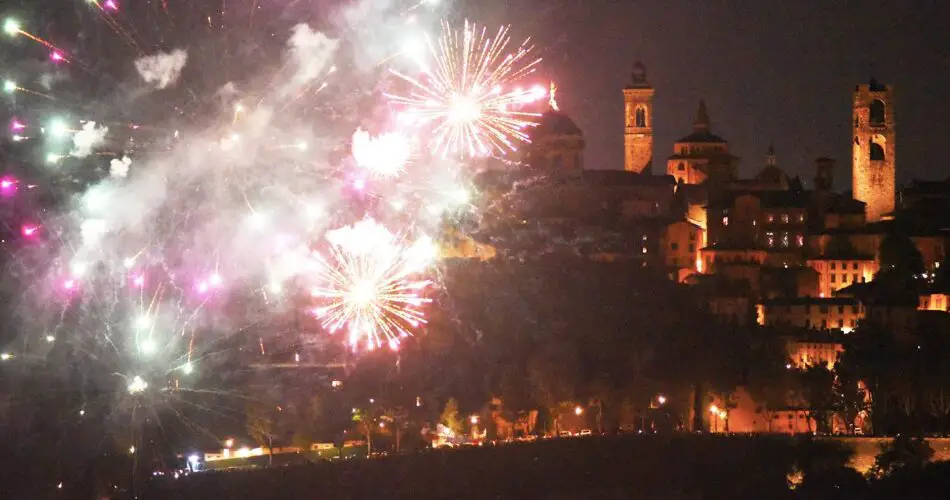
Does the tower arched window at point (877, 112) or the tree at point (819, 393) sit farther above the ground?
the tower arched window at point (877, 112)

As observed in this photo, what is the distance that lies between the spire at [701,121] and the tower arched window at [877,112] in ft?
26.0

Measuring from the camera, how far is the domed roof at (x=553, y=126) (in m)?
74.2

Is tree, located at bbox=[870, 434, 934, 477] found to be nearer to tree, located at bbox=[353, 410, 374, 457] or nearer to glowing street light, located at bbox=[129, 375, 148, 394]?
tree, located at bbox=[353, 410, 374, 457]

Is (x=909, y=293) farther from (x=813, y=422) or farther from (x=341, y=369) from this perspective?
(x=341, y=369)

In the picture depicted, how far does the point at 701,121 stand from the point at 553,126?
954cm

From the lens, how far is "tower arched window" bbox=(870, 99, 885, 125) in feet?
249

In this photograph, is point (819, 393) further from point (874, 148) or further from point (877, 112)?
point (877, 112)

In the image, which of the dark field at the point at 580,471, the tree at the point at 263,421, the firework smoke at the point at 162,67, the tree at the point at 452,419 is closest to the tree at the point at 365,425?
the tree at the point at 452,419

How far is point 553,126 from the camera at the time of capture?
74.8m

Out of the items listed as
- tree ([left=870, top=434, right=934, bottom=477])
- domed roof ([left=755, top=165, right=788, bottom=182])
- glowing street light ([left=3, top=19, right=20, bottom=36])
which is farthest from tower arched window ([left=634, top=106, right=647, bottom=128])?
glowing street light ([left=3, top=19, right=20, bottom=36])

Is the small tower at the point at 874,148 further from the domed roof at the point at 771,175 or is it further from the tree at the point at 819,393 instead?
the tree at the point at 819,393

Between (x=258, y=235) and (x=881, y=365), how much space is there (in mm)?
21374

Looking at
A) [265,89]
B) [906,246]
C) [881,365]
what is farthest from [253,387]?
[906,246]

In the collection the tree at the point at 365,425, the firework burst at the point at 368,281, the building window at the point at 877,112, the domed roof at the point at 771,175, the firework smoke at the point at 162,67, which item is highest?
the building window at the point at 877,112
